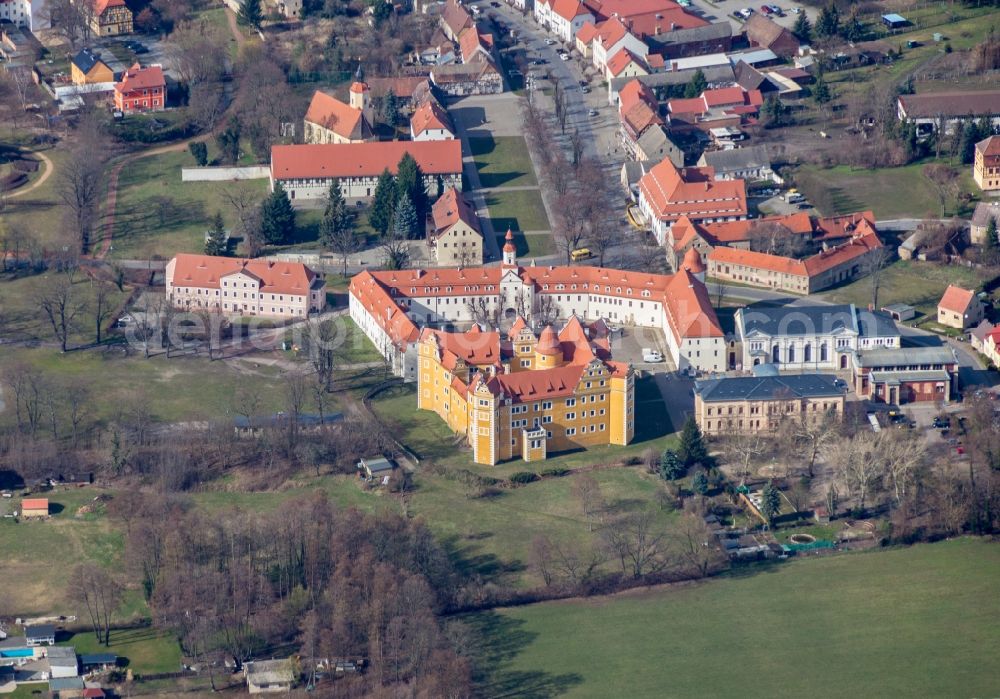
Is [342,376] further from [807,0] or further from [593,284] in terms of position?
[807,0]

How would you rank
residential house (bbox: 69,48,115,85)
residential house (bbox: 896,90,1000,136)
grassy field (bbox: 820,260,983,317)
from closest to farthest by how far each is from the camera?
grassy field (bbox: 820,260,983,317)
residential house (bbox: 896,90,1000,136)
residential house (bbox: 69,48,115,85)

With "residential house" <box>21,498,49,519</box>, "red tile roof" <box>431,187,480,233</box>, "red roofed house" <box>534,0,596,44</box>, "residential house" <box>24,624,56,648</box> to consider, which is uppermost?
"red roofed house" <box>534,0,596,44</box>

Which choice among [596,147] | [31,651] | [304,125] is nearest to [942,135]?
[596,147]

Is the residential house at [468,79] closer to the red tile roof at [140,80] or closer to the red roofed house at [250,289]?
the red tile roof at [140,80]

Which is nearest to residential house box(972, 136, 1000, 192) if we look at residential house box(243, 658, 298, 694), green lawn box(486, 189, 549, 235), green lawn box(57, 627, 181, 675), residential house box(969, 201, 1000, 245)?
residential house box(969, 201, 1000, 245)

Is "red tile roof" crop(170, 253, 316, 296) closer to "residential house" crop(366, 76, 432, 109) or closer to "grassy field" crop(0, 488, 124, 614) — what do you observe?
"grassy field" crop(0, 488, 124, 614)

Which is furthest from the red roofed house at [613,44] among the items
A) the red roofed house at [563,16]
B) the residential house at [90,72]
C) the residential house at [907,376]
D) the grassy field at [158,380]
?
the grassy field at [158,380]
